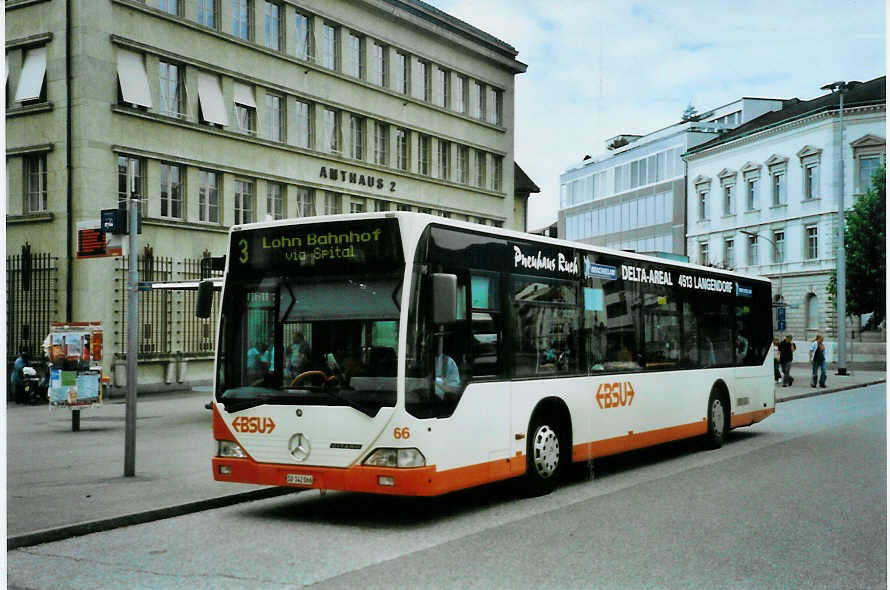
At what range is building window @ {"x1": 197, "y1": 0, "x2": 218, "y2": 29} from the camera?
33.3 meters

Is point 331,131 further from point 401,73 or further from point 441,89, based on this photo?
Result: point 441,89

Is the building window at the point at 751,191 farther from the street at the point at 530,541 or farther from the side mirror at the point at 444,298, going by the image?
the side mirror at the point at 444,298

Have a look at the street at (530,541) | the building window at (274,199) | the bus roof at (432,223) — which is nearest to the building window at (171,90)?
the building window at (274,199)

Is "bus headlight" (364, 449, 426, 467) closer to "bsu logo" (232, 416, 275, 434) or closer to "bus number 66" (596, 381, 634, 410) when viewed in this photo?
"bsu logo" (232, 416, 275, 434)

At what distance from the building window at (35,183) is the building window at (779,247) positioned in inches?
868

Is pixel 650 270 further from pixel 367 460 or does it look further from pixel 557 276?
pixel 367 460

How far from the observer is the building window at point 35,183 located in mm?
29766

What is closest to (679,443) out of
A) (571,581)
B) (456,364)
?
(456,364)

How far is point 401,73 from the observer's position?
4272 centimetres

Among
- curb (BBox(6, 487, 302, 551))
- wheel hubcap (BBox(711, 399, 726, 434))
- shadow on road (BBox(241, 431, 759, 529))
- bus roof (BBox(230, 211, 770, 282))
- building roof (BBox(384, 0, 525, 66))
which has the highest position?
building roof (BBox(384, 0, 525, 66))

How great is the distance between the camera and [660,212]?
5619 cm

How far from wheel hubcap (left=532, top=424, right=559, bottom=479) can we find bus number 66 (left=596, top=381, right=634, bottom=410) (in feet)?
3.97

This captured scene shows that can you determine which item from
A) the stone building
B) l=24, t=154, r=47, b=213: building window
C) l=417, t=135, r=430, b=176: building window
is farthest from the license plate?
Answer: l=417, t=135, r=430, b=176: building window

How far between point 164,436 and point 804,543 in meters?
11.6
